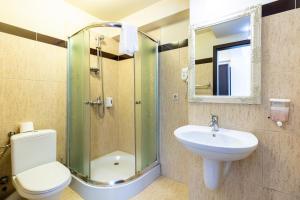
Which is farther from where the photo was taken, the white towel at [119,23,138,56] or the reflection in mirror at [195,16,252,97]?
the white towel at [119,23,138,56]

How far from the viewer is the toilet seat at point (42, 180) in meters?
1.24

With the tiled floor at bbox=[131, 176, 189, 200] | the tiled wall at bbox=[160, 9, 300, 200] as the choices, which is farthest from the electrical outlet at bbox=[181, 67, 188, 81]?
the tiled floor at bbox=[131, 176, 189, 200]

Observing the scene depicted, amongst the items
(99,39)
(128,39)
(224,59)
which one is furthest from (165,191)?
(99,39)

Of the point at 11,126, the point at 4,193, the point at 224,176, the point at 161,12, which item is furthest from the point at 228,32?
the point at 4,193

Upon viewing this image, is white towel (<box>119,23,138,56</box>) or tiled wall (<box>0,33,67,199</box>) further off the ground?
white towel (<box>119,23,138,56</box>)

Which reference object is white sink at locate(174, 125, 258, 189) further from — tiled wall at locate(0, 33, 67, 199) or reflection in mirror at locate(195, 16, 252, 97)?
tiled wall at locate(0, 33, 67, 199)

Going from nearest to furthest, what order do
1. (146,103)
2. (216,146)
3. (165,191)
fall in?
(216,146) < (165,191) < (146,103)

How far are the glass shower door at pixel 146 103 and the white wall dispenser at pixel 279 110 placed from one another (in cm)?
132

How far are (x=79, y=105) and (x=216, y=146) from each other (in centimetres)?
165

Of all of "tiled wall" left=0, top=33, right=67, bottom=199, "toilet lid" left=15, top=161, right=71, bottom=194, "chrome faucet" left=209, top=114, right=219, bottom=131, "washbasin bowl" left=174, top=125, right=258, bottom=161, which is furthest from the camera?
"tiled wall" left=0, top=33, right=67, bottom=199

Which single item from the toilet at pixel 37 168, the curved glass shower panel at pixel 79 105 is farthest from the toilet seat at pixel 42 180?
the curved glass shower panel at pixel 79 105

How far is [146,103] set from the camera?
2.09m

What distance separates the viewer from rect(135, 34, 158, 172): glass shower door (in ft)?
6.56

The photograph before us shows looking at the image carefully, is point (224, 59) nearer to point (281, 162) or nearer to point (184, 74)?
point (184, 74)
